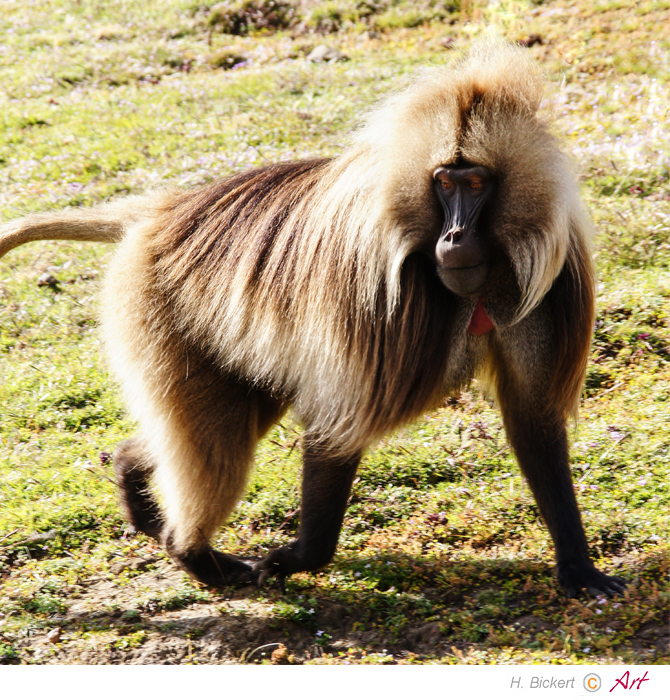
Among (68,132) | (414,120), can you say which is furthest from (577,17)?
(414,120)

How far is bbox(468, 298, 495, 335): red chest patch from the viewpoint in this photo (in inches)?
127

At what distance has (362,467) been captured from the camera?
4.48m

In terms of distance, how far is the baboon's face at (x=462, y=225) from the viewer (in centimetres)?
282

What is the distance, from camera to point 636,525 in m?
3.80

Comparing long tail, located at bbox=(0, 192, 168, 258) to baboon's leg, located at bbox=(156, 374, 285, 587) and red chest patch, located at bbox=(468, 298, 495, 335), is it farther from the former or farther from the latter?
red chest patch, located at bbox=(468, 298, 495, 335)

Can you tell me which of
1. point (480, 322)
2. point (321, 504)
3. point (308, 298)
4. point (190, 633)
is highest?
point (308, 298)

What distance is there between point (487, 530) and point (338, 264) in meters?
1.54

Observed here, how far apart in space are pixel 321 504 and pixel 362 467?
1023mm

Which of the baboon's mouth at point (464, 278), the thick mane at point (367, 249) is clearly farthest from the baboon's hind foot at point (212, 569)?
the baboon's mouth at point (464, 278)

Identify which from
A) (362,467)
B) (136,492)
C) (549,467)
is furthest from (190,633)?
(549,467)

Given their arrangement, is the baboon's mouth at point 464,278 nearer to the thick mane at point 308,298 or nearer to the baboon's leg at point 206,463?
the thick mane at point 308,298

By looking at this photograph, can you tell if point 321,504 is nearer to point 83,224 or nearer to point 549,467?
point 549,467

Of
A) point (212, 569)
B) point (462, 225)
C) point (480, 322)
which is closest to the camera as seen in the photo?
point (462, 225)

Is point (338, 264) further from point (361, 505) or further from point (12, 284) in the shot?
point (12, 284)
